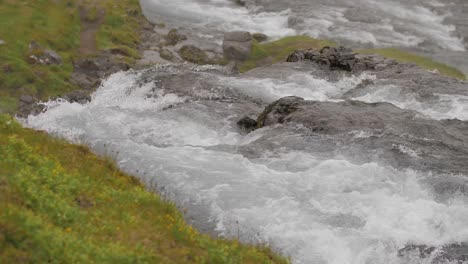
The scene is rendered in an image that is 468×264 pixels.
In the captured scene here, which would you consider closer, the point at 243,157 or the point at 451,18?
the point at 243,157

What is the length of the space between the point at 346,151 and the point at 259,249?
11729mm

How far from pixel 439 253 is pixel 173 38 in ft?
133

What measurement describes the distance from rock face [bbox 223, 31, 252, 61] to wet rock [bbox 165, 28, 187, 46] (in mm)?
4792

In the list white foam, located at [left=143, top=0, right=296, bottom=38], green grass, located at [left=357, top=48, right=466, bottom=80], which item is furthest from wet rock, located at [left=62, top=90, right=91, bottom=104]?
green grass, located at [left=357, top=48, right=466, bottom=80]

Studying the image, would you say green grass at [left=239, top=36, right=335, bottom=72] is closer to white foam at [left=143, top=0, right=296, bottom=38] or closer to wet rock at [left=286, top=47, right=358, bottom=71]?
wet rock at [left=286, top=47, right=358, bottom=71]

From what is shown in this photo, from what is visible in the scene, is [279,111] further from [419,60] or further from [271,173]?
[419,60]

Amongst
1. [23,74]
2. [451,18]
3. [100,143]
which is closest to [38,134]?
[100,143]

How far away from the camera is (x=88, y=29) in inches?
2052

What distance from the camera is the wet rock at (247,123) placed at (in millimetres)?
32156

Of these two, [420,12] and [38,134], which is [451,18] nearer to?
[420,12]

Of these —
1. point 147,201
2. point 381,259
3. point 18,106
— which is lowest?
point 18,106

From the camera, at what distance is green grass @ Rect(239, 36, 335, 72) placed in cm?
5181

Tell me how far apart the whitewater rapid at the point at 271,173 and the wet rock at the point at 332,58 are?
623 centimetres

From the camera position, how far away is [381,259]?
1898cm
